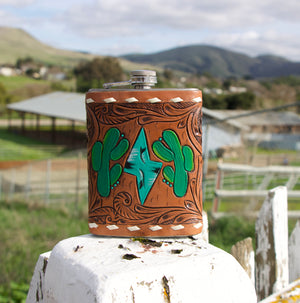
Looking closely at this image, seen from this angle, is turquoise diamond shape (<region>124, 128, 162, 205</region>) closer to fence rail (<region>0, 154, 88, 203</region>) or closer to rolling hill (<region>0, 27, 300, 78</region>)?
fence rail (<region>0, 154, 88, 203</region>)

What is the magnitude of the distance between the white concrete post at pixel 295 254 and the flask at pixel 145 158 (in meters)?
0.64

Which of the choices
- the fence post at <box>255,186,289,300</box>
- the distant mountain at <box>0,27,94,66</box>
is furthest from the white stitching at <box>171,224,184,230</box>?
the distant mountain at <box>0,27,94,66</box>

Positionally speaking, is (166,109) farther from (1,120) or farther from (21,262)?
(1,120)

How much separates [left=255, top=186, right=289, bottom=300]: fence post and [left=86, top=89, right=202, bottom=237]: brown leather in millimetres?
447

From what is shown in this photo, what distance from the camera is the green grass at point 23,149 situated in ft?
79.8

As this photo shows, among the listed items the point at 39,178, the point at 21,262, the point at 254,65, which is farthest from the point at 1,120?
the point at 21,262

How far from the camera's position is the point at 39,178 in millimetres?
16406

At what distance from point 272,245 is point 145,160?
2.14 feet

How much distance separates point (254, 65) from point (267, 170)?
184 feet

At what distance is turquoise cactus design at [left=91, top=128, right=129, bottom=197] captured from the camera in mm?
938

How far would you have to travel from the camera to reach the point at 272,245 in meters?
1.34

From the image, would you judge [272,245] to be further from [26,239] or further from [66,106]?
[66,106]

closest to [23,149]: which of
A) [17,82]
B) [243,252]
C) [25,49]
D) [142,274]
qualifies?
[17,82]

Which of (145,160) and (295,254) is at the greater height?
(145,160)
